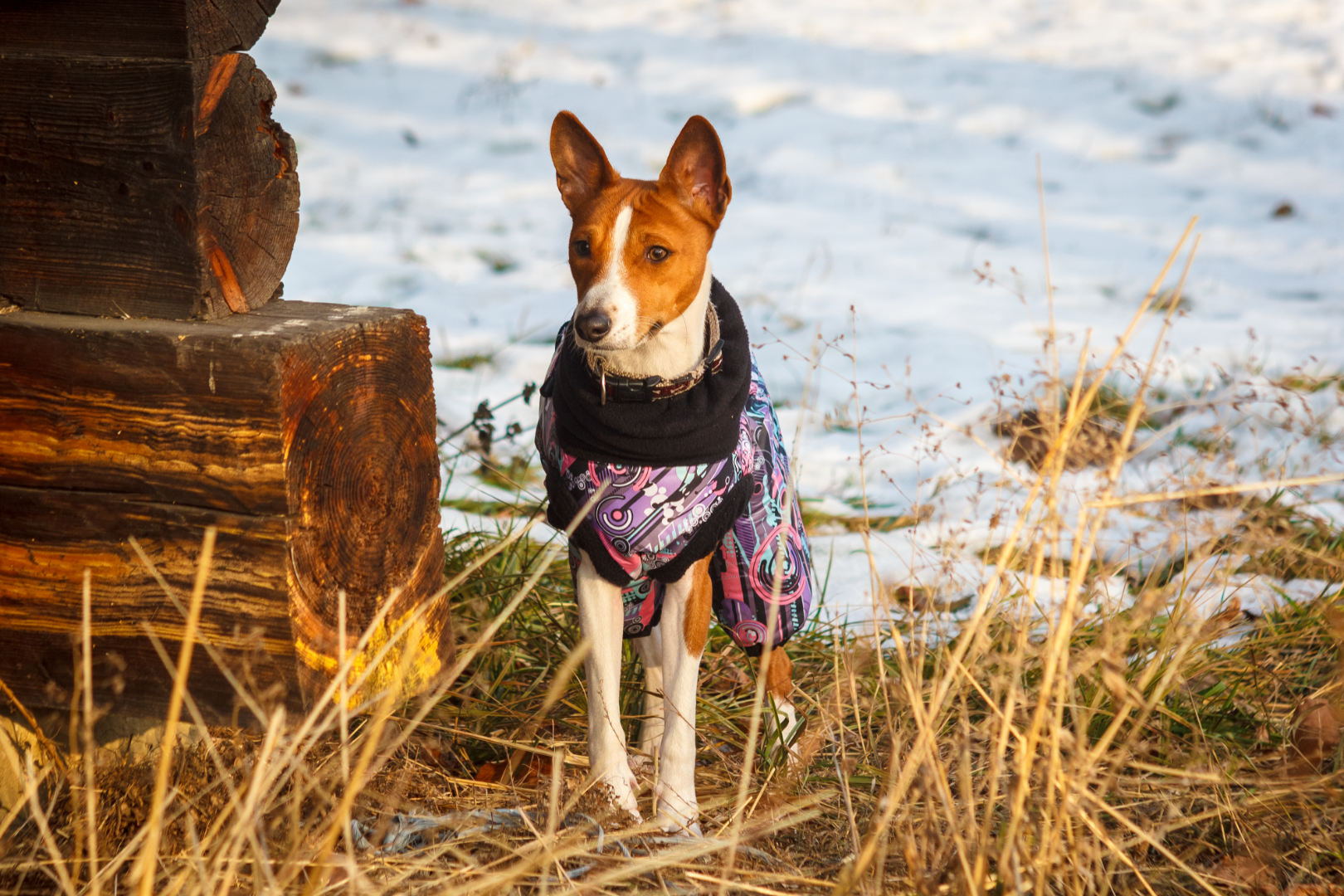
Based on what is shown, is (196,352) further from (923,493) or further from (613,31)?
(613,31)

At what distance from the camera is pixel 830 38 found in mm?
8688

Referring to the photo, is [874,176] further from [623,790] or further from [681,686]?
[623,790]

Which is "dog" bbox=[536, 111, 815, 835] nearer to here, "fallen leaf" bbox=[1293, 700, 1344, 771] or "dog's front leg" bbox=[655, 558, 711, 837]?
"dog's front leg" bbox=[655, 558, 711, 837]

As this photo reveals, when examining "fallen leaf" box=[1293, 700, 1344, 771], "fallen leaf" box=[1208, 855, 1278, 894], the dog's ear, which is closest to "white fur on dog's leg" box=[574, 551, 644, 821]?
the dog's ear

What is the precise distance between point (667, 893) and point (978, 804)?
0.75 meters

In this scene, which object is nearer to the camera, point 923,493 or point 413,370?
point 413,370

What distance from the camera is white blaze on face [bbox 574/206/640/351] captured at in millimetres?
2170

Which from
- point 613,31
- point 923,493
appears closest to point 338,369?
point 923,493

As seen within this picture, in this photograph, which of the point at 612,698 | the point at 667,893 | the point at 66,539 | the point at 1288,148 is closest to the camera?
the point at 667,893

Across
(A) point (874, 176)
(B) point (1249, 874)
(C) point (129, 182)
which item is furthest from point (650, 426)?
(A) point (874, 176)

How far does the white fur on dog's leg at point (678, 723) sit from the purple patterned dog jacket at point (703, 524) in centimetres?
9

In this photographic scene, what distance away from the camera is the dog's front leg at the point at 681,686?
234 centimetres

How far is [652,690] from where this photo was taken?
2.70m

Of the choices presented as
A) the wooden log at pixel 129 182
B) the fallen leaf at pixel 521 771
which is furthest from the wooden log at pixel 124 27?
the fallen leaf at pixel 521 771
